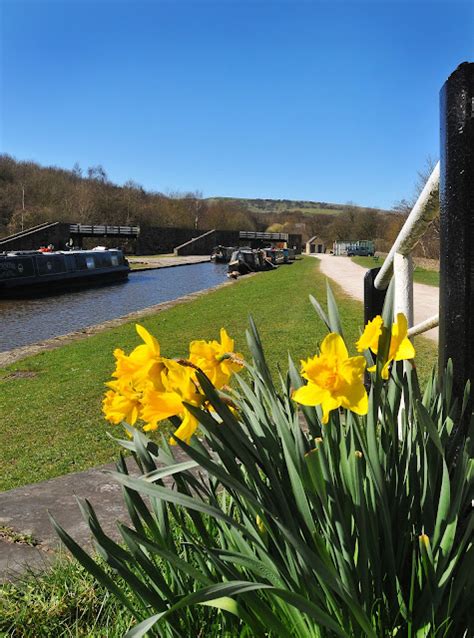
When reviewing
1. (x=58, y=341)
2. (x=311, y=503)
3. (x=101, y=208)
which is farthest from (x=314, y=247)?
(x=311, y=503)

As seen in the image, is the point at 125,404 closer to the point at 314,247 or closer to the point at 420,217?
the point at 420,217

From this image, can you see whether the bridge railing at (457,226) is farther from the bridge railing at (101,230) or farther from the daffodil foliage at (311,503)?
the bridge railing at (101,230)

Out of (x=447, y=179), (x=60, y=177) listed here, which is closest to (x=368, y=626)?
(x=447, y=179)

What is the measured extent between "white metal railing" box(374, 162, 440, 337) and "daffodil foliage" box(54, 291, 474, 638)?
0.59m

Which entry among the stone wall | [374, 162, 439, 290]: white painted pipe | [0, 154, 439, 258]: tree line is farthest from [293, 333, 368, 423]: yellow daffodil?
[0, 154, 439, 258]: tree line

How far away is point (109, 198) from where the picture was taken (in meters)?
77.8

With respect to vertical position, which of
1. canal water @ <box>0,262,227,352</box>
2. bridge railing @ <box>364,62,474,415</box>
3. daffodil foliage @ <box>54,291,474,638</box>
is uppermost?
bridge railing @ <box>364,62,474,415</box>

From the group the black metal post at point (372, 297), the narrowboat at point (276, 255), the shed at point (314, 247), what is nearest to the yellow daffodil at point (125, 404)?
the black metal post at point (372, 297)

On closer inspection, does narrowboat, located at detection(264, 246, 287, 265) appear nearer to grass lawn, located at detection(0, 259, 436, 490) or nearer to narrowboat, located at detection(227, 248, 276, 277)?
narrowboat, located at detection(227, 248, 276, 277)

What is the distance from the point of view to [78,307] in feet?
70.7

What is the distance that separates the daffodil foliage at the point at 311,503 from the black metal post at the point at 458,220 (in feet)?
0.28

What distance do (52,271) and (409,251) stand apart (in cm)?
2762

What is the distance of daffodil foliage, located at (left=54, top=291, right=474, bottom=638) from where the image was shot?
1.02 meters

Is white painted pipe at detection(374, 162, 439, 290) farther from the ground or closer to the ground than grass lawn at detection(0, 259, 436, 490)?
farther from the ground
